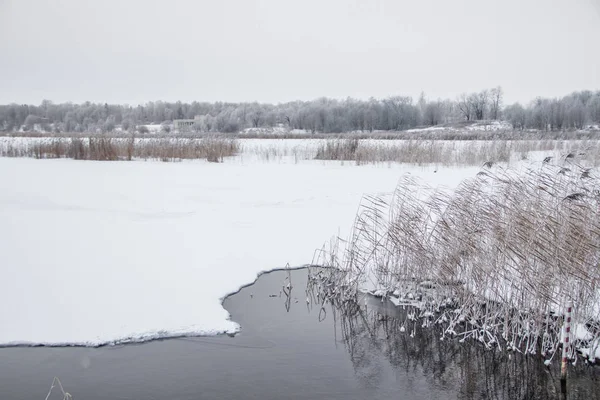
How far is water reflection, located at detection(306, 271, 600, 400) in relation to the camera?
4504 mm

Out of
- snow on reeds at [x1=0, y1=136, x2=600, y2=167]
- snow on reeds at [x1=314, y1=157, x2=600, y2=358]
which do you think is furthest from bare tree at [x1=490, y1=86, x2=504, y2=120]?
snow on reeds at [x1=314, y1=157, x2=600, y2=358]

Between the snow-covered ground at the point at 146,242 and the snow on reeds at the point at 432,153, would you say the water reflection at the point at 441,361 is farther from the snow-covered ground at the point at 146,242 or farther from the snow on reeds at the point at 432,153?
the snow on reeds at the point at 432,153

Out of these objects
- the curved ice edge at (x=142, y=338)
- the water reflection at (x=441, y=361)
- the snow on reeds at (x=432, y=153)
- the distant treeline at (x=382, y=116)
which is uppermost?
the distant treeline at (x=382, y=116)

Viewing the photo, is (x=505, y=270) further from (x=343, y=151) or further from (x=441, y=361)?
(x=343, y=151)

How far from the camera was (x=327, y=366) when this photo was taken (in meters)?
4.95

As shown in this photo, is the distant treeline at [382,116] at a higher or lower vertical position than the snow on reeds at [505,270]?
higher

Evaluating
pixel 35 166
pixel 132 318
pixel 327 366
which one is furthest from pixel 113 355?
pixel 35 166

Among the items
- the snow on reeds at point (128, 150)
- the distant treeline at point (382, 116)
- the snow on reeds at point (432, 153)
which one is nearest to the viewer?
the snow on reeds at point (432, 153)

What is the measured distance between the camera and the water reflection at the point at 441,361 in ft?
14.8

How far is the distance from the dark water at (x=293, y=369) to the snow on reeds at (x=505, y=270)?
0.40 metres

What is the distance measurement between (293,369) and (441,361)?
161cm

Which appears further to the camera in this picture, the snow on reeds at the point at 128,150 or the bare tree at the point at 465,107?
the bare tree at the point at 465,107

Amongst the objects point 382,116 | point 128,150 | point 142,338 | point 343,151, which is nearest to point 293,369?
point 142,338

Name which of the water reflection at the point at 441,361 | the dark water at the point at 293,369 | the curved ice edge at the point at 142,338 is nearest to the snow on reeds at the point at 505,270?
the water reflection at the point at 441,361
